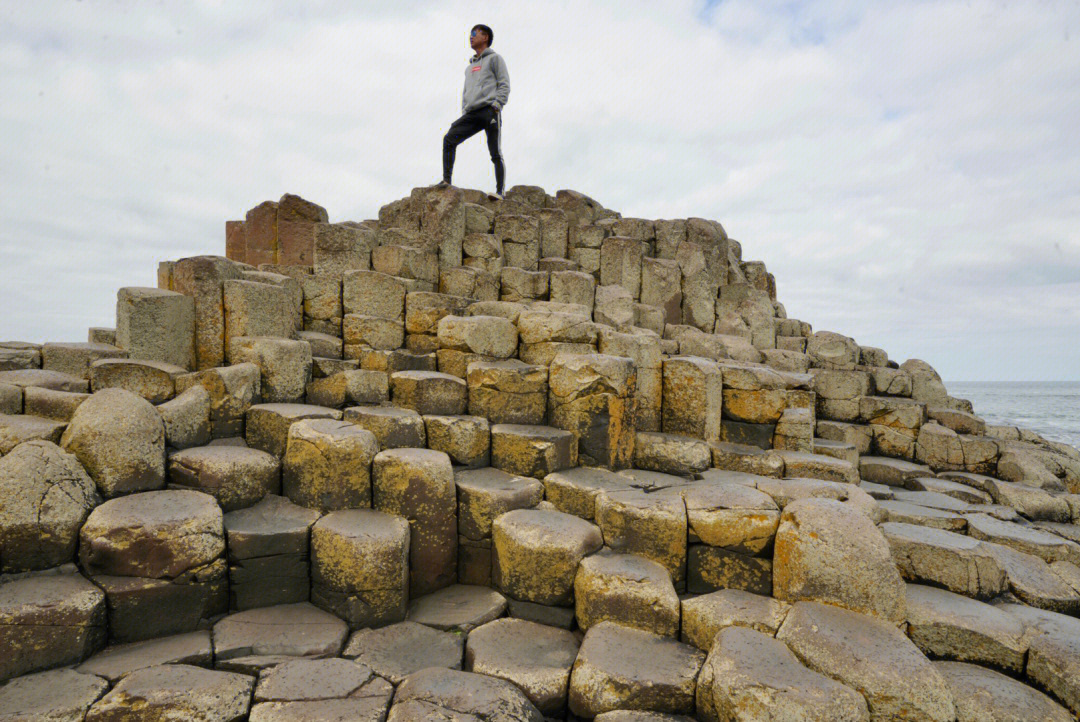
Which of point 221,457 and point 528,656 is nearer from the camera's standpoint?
point 528,656

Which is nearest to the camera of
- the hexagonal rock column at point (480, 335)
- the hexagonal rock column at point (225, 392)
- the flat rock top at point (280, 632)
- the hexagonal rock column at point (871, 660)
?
the hexagonal rock column at point (871, 660)

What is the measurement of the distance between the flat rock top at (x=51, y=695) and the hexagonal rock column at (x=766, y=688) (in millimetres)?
3913

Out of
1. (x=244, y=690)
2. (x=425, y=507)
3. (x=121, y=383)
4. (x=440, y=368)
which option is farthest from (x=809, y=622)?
(x=121, y=383)

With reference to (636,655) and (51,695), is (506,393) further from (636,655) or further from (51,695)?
(51,695)

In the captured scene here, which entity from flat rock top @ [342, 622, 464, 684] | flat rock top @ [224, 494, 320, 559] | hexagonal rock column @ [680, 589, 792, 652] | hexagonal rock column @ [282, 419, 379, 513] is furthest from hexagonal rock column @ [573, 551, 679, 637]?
flat rock top @ [224, 494, 320, 559]

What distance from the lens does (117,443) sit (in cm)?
438

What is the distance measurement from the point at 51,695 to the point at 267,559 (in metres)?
1.42

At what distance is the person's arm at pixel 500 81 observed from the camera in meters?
8.96

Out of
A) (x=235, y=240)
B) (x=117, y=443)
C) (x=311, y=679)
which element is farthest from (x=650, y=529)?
(x=235, y=240)

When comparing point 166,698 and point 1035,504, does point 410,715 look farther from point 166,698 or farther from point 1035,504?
point 1035,504

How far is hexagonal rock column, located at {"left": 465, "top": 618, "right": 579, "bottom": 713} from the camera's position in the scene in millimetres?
3844

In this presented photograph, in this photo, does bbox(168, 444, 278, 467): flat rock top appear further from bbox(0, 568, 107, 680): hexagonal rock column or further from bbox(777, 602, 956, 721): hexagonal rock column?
bbox(777, 602, 956, 721): hexagonal rock column

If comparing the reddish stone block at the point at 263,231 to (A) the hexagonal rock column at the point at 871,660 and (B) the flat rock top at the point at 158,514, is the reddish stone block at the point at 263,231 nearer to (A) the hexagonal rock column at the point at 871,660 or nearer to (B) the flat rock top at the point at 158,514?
(B) the flat rock top at the point at 158,514

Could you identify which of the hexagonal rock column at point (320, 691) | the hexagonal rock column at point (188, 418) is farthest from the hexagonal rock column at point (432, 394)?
the hexagonal rock column at point (320, 691)
